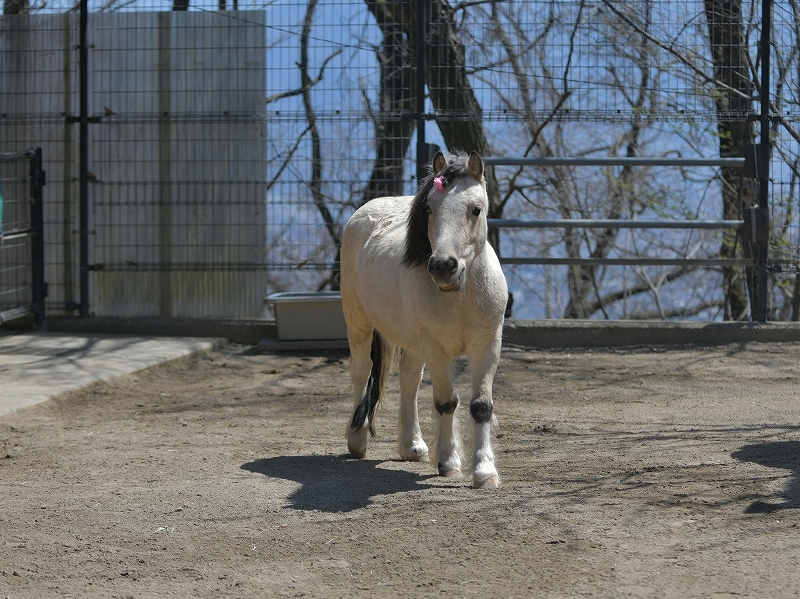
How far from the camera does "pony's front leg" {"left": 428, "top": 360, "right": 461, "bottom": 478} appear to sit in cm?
551

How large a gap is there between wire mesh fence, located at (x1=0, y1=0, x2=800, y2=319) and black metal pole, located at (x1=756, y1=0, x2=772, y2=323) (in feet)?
0.45

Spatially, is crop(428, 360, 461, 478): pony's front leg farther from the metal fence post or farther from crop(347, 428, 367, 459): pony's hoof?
the metal fence post

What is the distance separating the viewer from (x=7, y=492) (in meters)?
5.18

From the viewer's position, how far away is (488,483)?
16.6 ft

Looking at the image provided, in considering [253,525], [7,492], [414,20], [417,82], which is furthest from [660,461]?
[414,20]

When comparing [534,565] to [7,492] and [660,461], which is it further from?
[7,492]

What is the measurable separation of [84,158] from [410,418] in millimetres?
6440

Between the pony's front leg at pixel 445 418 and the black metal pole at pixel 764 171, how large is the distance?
5.64 m

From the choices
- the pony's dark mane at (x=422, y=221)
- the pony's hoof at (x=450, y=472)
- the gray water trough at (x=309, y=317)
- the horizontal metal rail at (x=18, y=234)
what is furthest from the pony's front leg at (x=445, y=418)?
the horizontal metal rail at (x=18, y=234)

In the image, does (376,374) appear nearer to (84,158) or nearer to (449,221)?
(449,221)

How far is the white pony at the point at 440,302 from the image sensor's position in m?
5.11

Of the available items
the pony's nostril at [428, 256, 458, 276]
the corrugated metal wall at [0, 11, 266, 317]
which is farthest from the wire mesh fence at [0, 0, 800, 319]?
the pony's nostril at [428, 256, 458, 276]

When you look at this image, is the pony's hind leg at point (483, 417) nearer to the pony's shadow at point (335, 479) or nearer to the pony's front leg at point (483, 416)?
the pony's front leg at point (483, 416)

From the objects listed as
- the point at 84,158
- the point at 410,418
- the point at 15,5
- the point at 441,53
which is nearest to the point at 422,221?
the point at 410,418
